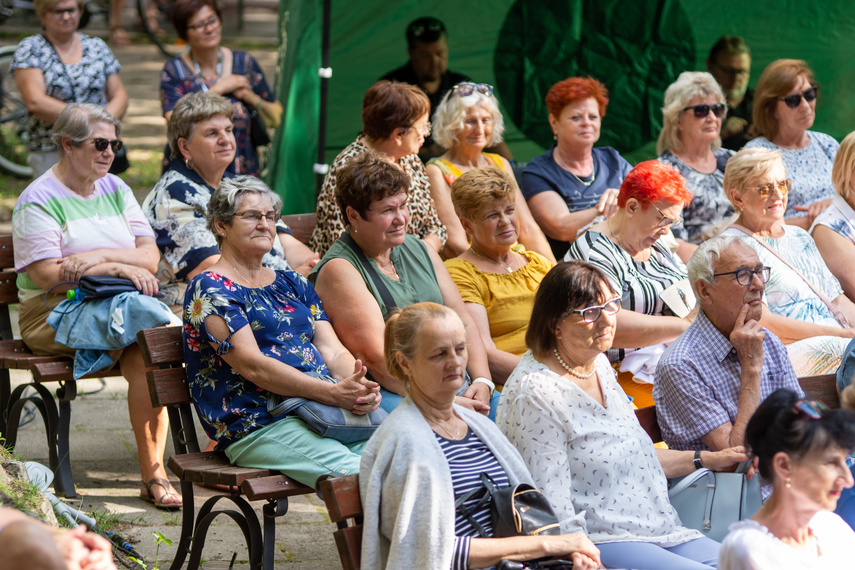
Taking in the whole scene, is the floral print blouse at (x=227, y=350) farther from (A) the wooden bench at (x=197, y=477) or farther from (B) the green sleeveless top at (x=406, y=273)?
(B) the green sleeveless top at (x=406, y=273)

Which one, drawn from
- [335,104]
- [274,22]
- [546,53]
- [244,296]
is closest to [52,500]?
[244,296]

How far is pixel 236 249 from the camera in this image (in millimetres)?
3471

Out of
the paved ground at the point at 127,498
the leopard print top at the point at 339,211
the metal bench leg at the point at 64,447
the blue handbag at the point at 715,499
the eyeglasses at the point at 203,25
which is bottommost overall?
the paved ground at the point at 127,498

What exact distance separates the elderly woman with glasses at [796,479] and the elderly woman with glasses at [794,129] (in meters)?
3.24

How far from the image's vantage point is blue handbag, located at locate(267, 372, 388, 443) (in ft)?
10.6

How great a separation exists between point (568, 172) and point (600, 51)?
1954 mm

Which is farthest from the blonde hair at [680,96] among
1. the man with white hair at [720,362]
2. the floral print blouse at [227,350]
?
the floral print blouse at [227,350]

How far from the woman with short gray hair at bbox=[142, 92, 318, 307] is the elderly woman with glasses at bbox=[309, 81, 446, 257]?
0.83 ft

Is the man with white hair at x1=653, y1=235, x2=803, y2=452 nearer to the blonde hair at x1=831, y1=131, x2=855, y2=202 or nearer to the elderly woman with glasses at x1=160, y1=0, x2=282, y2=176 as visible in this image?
the blonde hair at x1=831, y1=131, x2=855, y2=202

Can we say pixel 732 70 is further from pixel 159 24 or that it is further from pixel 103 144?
pixel 159 24

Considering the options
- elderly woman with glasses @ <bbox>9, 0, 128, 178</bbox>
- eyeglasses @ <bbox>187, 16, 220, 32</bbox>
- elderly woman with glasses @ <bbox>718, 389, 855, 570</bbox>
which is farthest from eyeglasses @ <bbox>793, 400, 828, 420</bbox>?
elderly woman with glasses @ <bbox>9, 0, 128, 178</bbox>

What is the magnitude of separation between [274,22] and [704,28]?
972 cm

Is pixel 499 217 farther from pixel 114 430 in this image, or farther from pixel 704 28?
pixel 704 28

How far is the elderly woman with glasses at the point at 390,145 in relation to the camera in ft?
14.8
